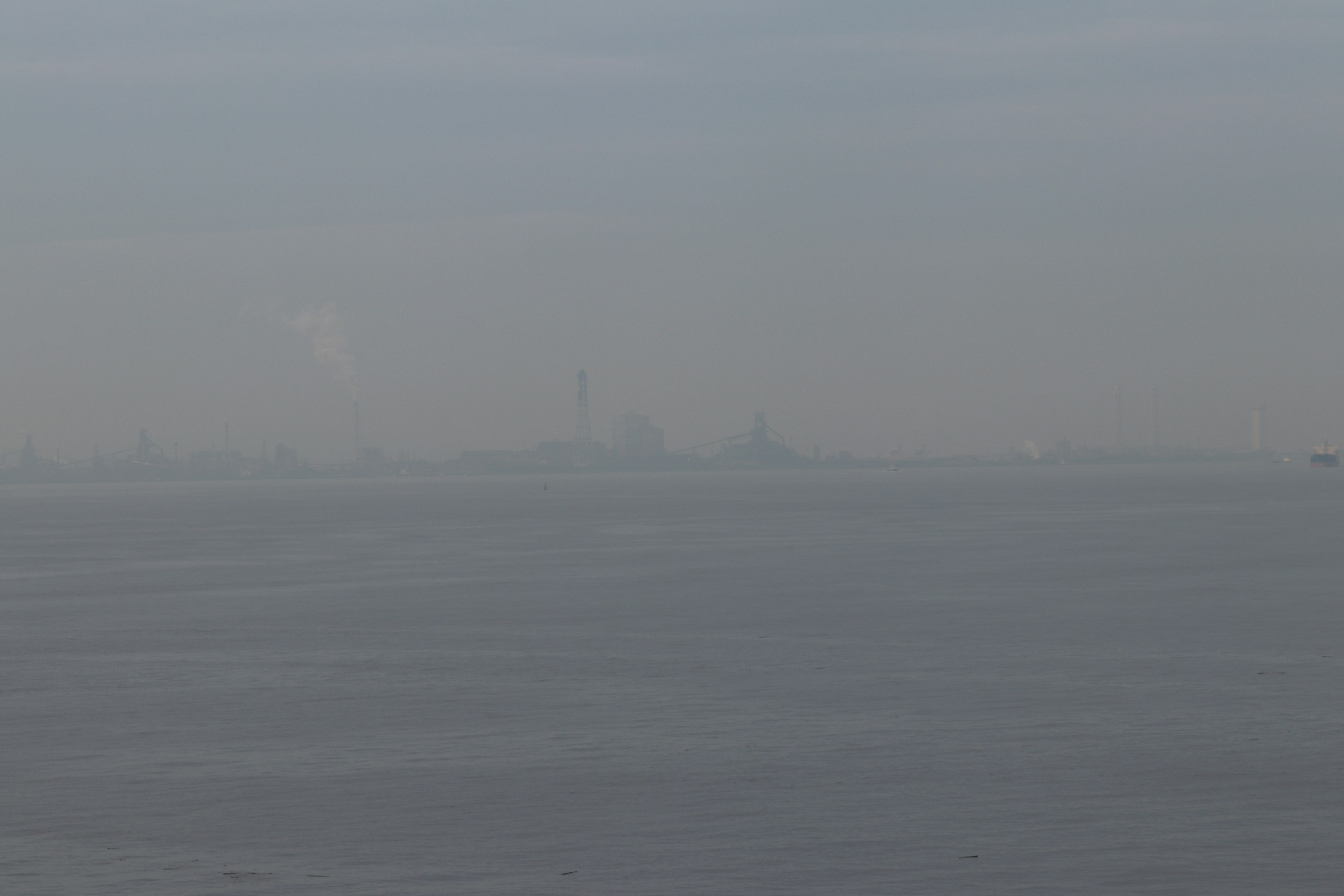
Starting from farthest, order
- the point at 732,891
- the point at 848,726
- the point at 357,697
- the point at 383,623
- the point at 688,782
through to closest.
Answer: the point at 383,623 < the point at 357,697 < the point at 848,726 < the point at 688,782 < the point at 732,891

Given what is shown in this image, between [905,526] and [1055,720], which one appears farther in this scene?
[905,526]

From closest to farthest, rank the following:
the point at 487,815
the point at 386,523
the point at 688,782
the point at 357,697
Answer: the point at 487,815 → the point at 688,782 → the point at 357,697 → the point at 386,523

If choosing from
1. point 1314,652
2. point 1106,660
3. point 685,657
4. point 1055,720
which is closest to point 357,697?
point 685,657

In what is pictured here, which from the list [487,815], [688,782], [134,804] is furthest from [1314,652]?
[134,804]

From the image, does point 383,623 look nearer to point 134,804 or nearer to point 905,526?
point 134,804

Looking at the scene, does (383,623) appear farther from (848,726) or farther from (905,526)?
(905,526)

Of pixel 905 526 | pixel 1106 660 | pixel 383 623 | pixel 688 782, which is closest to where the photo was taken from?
pixel 688 782
